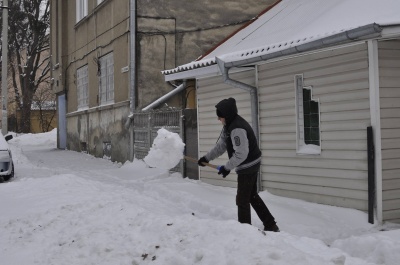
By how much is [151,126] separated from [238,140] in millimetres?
6929

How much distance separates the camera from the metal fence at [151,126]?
11.4 m

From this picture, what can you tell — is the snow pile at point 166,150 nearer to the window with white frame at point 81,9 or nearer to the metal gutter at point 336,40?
the metal gutter at point 336,40

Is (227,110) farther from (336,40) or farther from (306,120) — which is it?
(306,120)

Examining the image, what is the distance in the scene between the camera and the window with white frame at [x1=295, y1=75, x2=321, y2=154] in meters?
7.92

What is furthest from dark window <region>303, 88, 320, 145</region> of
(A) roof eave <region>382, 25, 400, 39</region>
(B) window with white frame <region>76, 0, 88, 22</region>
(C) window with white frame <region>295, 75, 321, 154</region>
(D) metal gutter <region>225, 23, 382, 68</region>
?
(B) window with white frame <region>76, 0, 88, 22</region>

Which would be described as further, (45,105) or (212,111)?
(45,105)

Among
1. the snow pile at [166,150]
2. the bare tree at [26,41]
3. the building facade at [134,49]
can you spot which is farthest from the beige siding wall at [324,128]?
the bare tree at [26,41]

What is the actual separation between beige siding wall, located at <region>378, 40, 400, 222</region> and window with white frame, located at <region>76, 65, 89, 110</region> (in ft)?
42.9

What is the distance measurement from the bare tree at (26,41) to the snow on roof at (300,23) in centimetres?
2277

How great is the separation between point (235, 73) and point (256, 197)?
3.89m

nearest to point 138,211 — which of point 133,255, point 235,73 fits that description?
point 133,255

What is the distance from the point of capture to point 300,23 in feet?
28.5

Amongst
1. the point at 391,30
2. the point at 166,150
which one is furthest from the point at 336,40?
the point at 166,150

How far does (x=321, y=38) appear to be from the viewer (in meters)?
6.77
